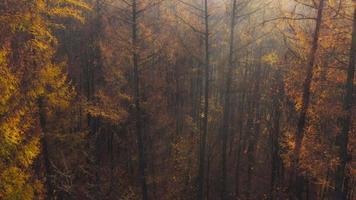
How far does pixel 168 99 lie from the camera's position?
96.5 ft

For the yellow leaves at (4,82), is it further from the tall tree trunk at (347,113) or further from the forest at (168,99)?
the tall tree trunk at (347,113)

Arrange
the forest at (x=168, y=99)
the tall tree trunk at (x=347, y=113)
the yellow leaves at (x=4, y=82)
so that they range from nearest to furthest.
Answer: the yellow leaves at (x=4, y=82)
the tall tree trunk at (x=347, y=113)
the forest at (x=168, y=99)

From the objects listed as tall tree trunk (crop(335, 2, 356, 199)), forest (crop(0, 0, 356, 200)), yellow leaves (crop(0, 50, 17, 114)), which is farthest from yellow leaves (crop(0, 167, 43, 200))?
tall tree trunk (crop(335, 2, 356, 199))

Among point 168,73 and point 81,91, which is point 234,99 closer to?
point 168,73

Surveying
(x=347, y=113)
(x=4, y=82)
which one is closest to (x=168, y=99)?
(x=347, y=113)

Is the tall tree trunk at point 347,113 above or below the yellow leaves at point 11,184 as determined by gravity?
above

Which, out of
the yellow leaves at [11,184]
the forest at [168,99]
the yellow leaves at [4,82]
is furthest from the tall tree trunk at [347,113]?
the yellow leaves at [4,82]

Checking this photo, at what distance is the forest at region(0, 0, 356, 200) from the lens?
36.3 feet

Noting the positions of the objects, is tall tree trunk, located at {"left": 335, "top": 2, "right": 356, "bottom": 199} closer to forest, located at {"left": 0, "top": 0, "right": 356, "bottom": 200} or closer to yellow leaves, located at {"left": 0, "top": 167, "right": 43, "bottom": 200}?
forest, located at {"left": 0, "top": 0, "right": 356, "bottom": 200}

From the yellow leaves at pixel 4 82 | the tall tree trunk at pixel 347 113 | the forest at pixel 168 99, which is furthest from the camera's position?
the forest at pixel 168 99

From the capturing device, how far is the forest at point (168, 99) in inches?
436

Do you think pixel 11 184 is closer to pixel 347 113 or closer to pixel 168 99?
pixel 347 113

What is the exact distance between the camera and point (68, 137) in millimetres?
17641

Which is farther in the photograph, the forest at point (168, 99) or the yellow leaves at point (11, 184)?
the forest at point (168, 99)
